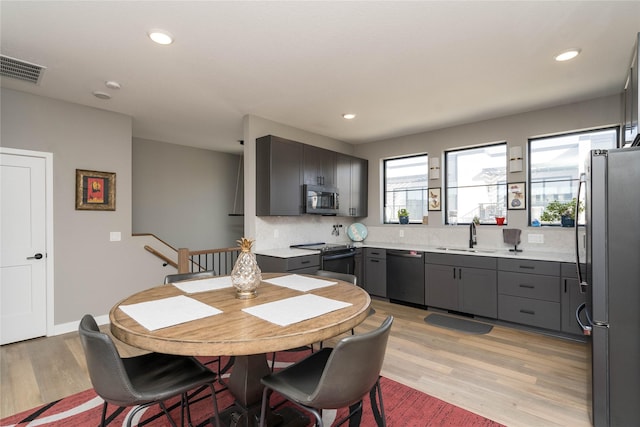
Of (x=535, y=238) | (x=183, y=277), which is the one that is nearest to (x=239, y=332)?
(x=183, y=277)

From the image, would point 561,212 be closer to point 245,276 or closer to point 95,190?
point 245,276

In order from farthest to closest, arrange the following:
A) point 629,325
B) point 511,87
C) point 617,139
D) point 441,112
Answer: point 441,112
point 617,139
point 511,87
point 629,325

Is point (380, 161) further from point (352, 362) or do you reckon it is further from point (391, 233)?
point (352, 362)

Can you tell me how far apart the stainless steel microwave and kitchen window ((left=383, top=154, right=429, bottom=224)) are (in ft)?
3.64

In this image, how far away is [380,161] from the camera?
5.42 meters

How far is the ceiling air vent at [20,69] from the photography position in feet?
8.50

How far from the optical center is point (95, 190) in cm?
368

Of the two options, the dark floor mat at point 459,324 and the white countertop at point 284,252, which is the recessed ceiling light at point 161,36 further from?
the dark floor mat at point 459,324

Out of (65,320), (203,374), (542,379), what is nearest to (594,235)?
(542,379)

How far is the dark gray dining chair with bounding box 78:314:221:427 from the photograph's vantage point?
125cm

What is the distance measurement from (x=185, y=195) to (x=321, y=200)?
294cm

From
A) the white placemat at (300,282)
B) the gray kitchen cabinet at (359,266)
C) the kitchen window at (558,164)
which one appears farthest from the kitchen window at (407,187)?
the white placemat at (300,282)

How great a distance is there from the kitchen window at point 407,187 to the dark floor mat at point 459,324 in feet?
5.31

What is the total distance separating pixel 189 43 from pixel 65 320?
3335 millimetres
